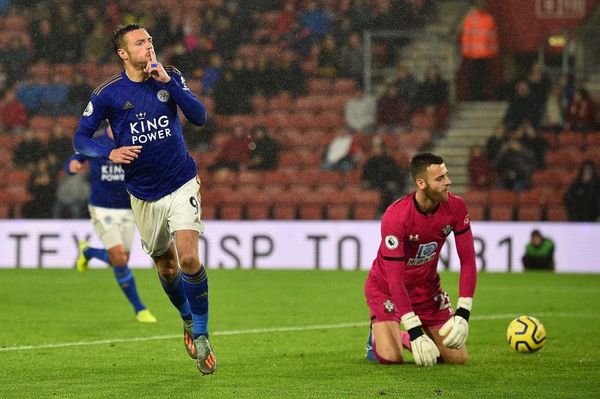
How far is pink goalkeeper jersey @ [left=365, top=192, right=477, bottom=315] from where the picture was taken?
24.7 ft

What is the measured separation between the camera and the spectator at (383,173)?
19.7m

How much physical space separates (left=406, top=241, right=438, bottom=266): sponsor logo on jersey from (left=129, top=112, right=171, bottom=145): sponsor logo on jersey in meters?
1.95

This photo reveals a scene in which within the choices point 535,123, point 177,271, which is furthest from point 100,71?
point 177,271

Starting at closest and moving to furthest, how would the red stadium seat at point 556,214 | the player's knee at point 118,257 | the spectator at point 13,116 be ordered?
the player's knee at point 118,257, the red stadium seat at point 556,214, the spectator at point 13,116

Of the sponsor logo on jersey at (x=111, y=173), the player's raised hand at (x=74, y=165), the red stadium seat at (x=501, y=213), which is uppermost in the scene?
the player's raised hand at (x=74, y=165)

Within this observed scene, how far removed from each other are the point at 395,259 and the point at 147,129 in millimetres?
1824

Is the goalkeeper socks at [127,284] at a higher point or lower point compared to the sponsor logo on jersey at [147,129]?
lower

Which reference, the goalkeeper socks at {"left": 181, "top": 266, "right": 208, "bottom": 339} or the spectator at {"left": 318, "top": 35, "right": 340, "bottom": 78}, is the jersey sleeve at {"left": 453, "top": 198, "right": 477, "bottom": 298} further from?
the spectator at {"left": 318, "top": 35, "right": 340, "bottom": 78}

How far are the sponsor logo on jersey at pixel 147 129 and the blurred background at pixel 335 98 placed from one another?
1224 cm

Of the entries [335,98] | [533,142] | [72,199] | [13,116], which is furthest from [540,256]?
[13,116]

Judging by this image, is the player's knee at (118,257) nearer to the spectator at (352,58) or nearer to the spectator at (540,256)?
the spectator at (540,256)

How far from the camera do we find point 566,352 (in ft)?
28.6

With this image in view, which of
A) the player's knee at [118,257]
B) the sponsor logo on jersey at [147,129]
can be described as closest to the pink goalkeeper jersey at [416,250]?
the sponsor logo on jersey at [147,129]

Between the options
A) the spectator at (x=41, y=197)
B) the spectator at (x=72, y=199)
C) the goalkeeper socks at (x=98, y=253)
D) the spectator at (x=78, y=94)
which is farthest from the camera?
the spectator at (x=78, y=94)
